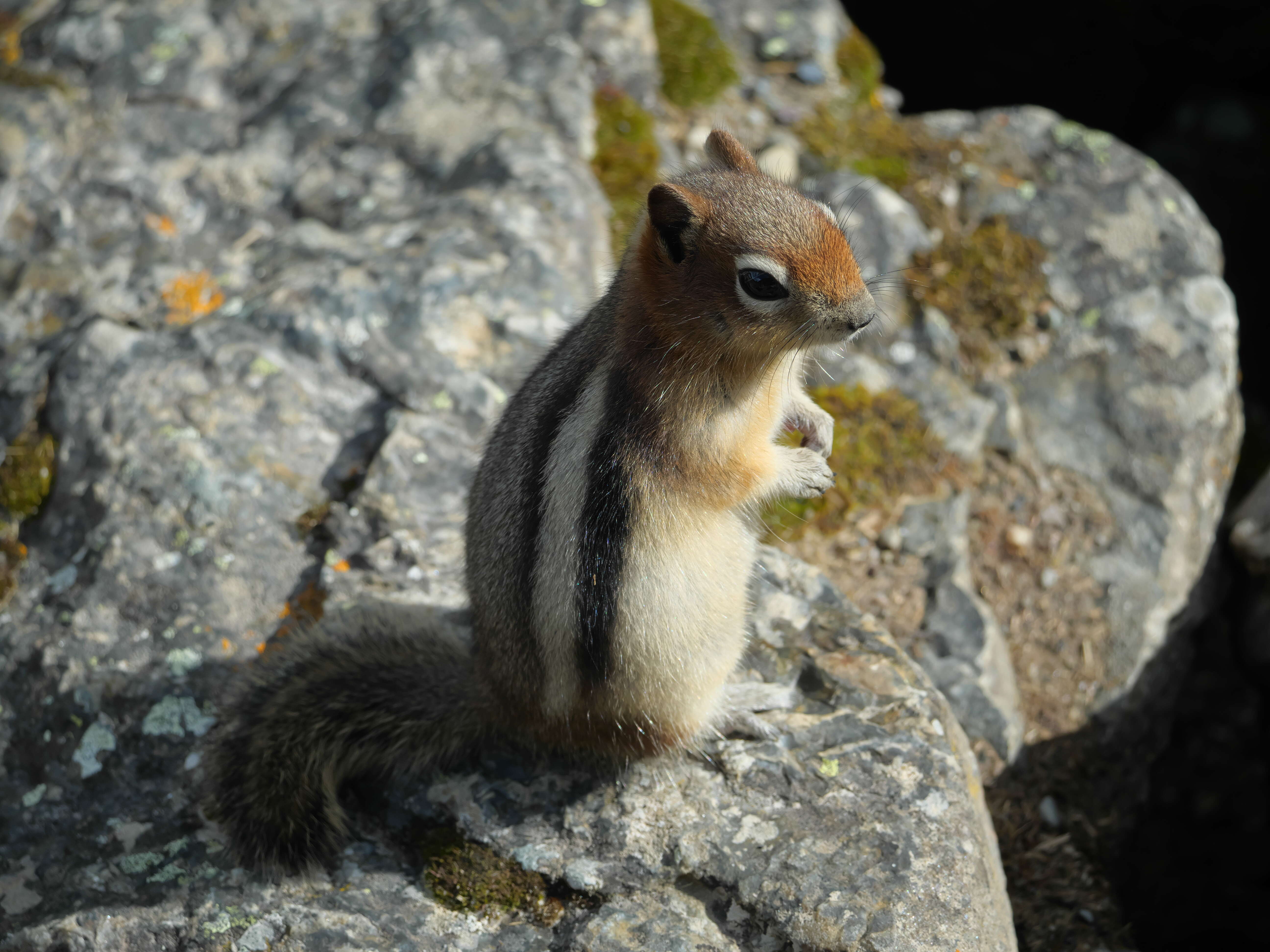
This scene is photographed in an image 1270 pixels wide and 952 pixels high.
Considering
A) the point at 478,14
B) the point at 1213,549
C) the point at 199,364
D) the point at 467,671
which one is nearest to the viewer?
the point at 467,671

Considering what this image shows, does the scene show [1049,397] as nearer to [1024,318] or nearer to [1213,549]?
[1024,318]

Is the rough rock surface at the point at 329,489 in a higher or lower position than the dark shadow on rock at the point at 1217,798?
higher

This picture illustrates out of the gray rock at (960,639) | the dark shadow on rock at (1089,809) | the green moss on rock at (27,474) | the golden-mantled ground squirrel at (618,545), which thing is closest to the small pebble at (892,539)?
the gray rock at (960,639)

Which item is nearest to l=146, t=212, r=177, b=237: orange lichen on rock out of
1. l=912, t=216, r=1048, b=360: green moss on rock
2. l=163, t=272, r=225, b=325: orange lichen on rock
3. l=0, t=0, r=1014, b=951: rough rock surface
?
l=0, t=0, r=1014, b=951: rough rock surface

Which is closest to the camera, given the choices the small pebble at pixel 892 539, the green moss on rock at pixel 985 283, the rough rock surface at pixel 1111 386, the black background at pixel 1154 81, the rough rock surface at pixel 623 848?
the rough rock surface at pixel 623 848

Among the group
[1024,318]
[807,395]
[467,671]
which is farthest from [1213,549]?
[467,671]

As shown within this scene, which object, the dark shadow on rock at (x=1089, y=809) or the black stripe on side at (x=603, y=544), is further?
the dark shadow on rock at (x=1089, y=809)

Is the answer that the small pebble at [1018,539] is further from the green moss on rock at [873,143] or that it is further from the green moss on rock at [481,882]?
the green moss on rock at [481,882]
